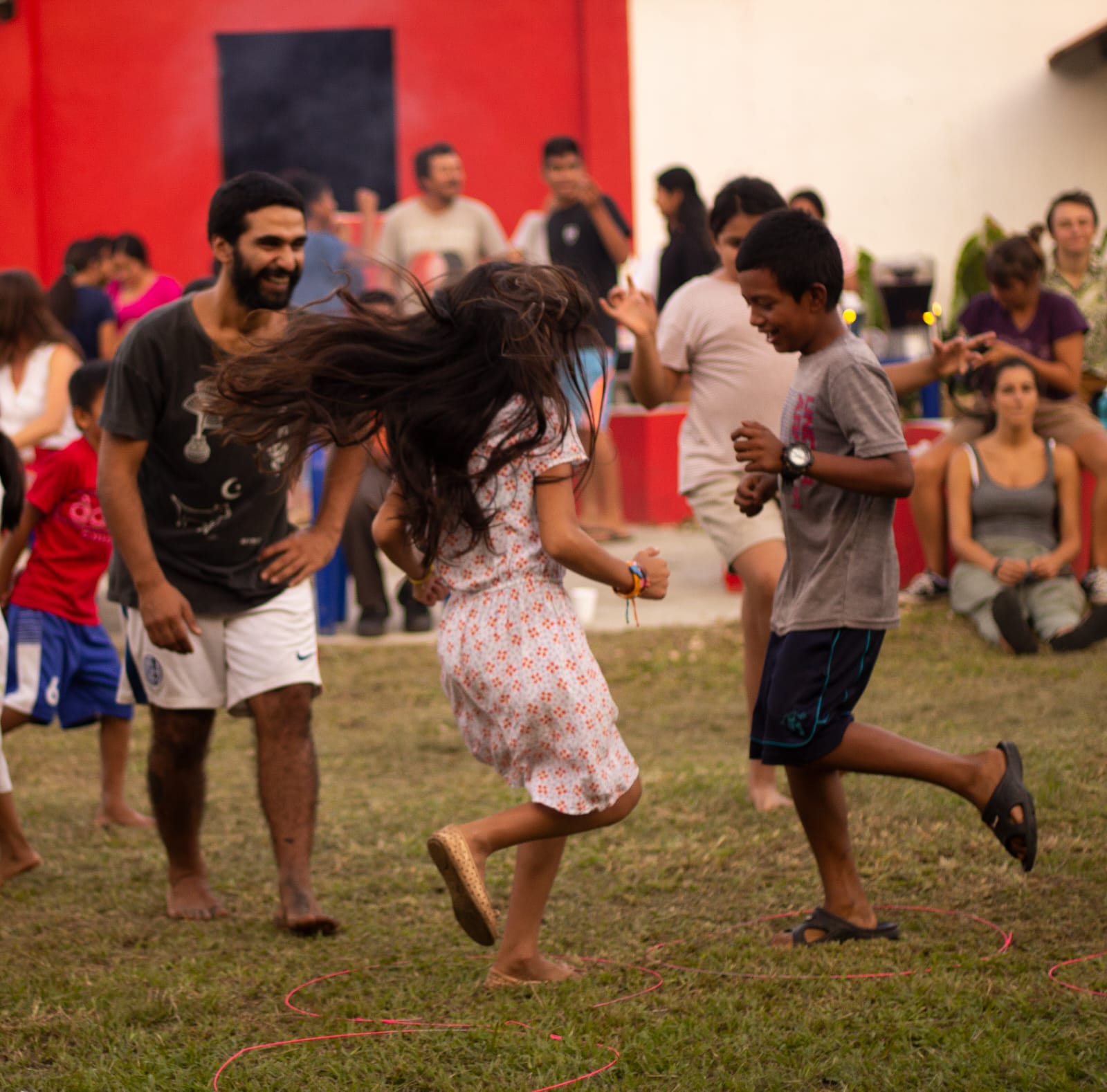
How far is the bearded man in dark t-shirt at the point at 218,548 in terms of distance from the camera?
13.8 feet

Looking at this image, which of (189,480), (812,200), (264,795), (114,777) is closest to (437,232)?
(812,200)

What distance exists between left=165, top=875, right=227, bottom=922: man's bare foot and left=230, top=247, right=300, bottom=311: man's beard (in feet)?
5.30

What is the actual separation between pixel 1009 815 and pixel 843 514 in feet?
2.60

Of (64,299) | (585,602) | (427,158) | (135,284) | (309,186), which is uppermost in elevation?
(427,158)

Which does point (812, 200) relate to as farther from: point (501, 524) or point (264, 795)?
point (501, 524)

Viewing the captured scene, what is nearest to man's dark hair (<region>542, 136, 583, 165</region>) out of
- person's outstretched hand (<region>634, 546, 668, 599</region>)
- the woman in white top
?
the woman in white top

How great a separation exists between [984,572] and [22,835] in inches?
187

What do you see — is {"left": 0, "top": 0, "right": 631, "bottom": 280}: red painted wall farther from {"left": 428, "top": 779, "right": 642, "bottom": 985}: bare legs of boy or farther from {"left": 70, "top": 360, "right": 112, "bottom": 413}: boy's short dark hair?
{"left": 428, "top": 779, "right": 642, "bottom": 985}: bare legs of boy

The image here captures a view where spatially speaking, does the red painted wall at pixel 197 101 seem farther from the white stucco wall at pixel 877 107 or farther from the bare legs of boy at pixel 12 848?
the bare legs of boy at pixel 12 848

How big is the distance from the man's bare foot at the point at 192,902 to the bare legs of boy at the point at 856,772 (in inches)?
62.7

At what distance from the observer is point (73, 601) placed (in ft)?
17.7

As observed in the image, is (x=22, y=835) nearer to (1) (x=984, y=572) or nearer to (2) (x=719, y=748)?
(2) (x=719, y=748)

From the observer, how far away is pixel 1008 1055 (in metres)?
3.07

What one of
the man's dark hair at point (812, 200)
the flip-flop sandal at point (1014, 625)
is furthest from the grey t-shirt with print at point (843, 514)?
the man's dark hair at point (812, 200)
